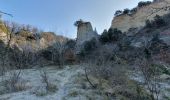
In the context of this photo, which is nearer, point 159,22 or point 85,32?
point 159,22

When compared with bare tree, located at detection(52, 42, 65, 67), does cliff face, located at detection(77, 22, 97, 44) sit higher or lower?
higher

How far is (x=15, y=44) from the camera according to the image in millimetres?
36656

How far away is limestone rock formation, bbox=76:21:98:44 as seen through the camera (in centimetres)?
4125

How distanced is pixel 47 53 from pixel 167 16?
1334 centimetres

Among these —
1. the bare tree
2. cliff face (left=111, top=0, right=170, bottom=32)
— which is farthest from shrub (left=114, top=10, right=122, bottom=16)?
the bare tree

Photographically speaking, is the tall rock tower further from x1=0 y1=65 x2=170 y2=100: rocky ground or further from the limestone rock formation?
x1=0 y1=65 x2=170 y2=100: rocky ground

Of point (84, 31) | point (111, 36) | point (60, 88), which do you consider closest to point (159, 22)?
point (111, 36)

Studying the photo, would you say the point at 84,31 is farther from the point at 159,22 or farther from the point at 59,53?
the point at 59,53

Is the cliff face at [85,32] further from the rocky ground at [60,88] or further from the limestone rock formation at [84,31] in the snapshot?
the rocky ground at [60,88]

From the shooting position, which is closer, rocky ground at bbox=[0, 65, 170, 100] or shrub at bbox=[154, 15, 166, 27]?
rocky ground at bbox=[0, 65, 170, 100]

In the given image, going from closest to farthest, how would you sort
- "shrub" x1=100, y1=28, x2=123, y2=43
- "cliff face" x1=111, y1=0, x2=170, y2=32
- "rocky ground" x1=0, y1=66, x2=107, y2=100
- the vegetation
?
"rocky ground" x1=0, y1=66, x2=107, y2=100
"shrub" x1=100, y1=28, x2=123, y2=43
"cliff face" x1=111, y1=0, x2=170, y2=32
the vegetation

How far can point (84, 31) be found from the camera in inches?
1651

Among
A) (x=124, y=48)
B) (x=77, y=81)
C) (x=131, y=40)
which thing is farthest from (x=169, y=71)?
(x=131, y=40)

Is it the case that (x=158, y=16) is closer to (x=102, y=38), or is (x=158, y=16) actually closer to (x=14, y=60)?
(x=102, y=38)
